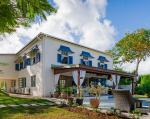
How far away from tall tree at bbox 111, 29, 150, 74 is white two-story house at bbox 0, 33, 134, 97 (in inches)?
326

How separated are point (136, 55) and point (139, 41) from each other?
8.41ft

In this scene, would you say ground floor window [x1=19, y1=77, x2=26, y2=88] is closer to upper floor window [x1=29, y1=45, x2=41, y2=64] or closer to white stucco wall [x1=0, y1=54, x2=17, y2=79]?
white stucco wall [x1=0, y1=54, x2=17, y2=79]

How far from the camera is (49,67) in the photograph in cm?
2658

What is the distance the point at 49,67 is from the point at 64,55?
2.74 meters

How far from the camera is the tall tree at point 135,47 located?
138 ft

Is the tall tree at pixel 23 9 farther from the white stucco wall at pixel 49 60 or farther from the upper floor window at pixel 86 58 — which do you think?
the upper floor window at pixel 86 58

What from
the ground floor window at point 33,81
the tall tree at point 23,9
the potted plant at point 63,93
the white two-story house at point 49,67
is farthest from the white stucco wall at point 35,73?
the tall tree at point 23,9

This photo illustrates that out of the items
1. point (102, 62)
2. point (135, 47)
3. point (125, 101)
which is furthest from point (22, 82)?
point (125, 101)

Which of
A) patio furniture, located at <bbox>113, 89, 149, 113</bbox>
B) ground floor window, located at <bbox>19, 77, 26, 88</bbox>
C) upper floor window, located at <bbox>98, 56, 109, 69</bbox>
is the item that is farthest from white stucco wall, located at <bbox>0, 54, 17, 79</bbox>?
patio furniture, located at <bbox>113, 89, 149, 113</bbox>

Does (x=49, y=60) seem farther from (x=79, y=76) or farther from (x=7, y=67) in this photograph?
(x=7, y=67)

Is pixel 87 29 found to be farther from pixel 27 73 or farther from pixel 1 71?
pixel 1 71

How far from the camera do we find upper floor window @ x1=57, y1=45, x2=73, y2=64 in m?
27.6

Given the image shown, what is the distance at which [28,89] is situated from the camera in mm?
29469

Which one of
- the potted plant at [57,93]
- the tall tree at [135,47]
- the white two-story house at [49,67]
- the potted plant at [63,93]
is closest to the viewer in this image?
the potted plant at [63,93]
